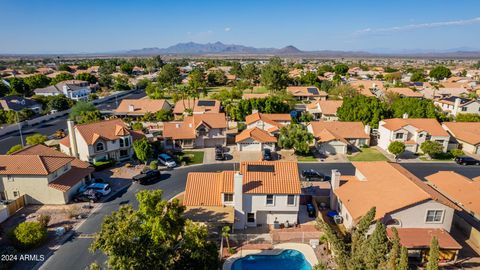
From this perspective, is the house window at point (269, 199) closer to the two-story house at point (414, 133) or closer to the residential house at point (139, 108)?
the two-story house at point (414, 133)

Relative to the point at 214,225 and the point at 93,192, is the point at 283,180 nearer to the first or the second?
the point at 214,225

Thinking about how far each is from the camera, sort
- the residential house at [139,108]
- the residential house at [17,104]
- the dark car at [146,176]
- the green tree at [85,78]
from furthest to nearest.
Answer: the green tree at [85,78] < the residential house at [139,108] < the residential house at [17,104] < the dark car at [146,176]

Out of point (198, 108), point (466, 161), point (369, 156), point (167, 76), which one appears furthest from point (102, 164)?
point (167, 76)

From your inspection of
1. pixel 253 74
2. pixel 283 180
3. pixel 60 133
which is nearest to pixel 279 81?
pixel 253 74

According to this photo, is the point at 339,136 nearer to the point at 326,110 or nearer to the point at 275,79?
the point at 326,110

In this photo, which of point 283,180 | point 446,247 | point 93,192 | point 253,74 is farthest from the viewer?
point 253,74

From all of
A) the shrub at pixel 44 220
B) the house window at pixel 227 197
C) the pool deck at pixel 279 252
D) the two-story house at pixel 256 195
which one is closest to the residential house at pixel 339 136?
the two-story house at pixel 256 195
